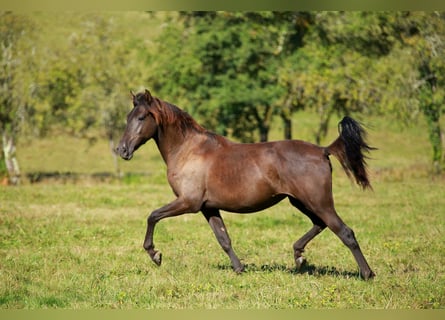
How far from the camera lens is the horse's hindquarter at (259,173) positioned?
8.81 metres

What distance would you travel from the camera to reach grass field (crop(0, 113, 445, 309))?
25.3 ft

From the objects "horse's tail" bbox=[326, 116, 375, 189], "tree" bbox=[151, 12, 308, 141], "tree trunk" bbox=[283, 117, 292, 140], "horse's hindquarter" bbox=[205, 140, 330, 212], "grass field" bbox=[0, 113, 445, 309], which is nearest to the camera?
"grass field" bbox=[0, 113, 445, 309]

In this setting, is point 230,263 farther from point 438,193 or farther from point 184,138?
point 438,193

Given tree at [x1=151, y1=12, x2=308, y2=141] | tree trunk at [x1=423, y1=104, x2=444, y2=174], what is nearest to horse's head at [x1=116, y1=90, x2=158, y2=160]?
tree at [x1=151, y1=12, x2=308, y2=141]

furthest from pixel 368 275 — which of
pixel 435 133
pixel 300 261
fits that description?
pixel 435 133

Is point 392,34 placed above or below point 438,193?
above

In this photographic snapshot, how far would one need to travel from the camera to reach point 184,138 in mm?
9664

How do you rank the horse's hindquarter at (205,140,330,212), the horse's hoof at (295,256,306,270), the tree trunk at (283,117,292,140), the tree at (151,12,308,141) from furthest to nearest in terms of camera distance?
the tree trunk at (283,117,292,140), the tree at (151,12,308,141), the horse's hoof at (295,256,306,270), the horse's hindquarter at (205,140,330,212)

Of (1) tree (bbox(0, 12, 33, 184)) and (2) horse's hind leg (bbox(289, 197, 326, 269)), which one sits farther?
(1) tree (bbox(0, 12, 33, 184))

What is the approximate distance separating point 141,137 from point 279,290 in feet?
10.1

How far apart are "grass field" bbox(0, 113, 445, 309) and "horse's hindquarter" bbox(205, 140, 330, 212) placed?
3.39ft

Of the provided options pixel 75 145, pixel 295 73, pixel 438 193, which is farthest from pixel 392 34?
pixel 75 145

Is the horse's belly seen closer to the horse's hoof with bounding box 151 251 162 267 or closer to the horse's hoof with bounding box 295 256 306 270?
the horse's hoof with bounding box 295 256 306 270

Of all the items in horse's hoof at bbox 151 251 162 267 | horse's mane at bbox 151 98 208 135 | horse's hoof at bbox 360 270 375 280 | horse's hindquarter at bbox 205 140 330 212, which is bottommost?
horse's hoof at bbox 360 270 375 280
